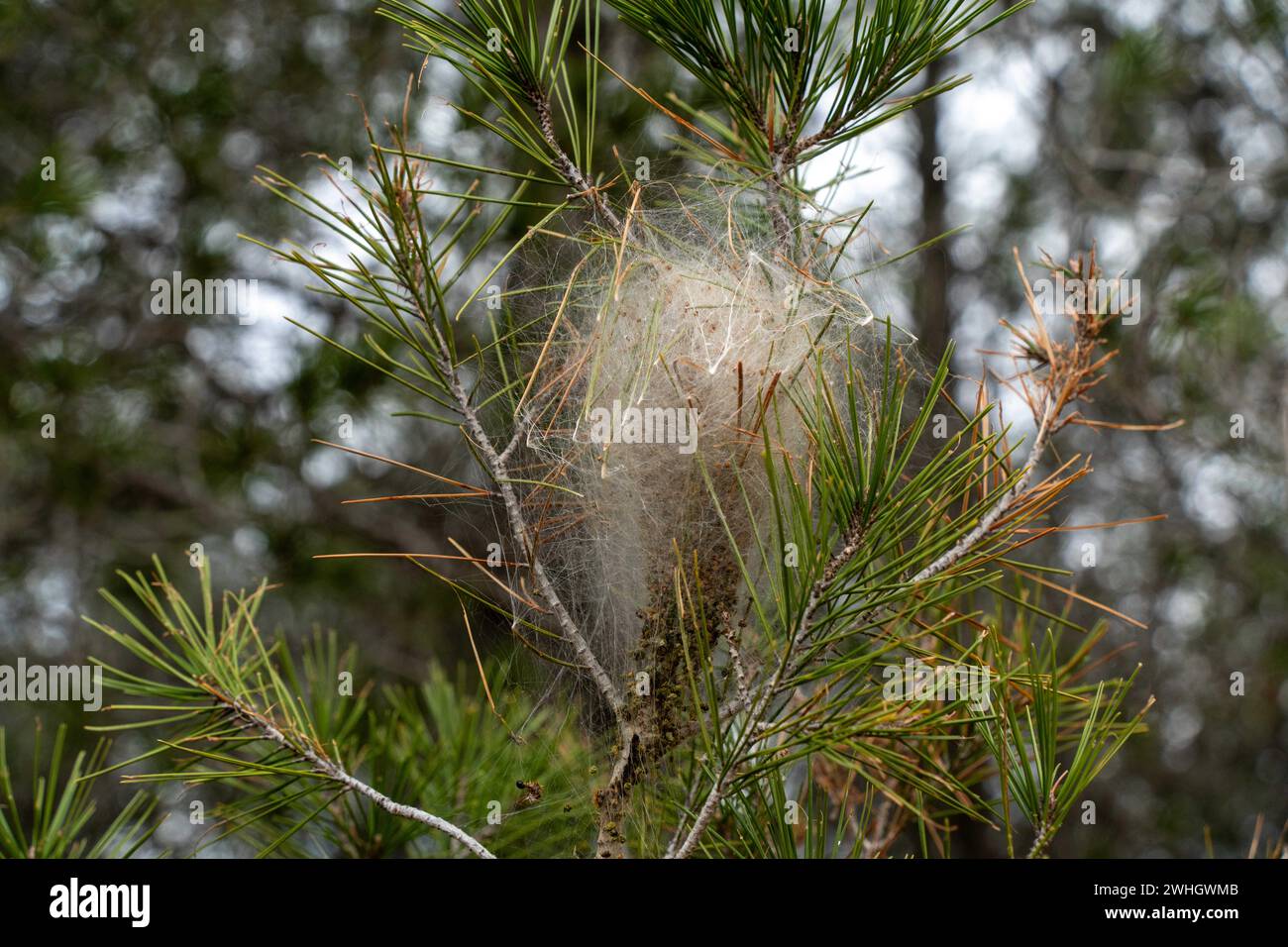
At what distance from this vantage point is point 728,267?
1.03 m

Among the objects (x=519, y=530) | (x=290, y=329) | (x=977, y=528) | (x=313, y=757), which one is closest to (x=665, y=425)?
(x=519, y=530)

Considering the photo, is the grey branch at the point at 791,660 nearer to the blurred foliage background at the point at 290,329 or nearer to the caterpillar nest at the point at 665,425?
the caterpillar nest at the point at 665,425

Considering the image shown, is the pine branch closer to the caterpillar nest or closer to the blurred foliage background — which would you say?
the caterpillar nest

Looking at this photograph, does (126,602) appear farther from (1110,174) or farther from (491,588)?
(1110,174)

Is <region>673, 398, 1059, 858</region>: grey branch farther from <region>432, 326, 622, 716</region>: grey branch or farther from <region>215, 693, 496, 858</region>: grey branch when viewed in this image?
<region>215, 693, 496, 858</region>: grey branch

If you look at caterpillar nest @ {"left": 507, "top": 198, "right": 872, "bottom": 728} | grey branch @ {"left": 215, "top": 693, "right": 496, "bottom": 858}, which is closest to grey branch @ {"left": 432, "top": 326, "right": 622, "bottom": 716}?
caterpillar nest @ {"left": 507, "top": 198, "right": 872, "bottom": 728}

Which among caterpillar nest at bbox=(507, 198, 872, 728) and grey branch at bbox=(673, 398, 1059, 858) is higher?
caterpillar nest at bbox=(507, 198, 872, 728)

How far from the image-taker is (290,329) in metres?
3.23

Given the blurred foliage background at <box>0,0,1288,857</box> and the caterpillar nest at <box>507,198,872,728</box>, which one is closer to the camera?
the caterpillar nest at <box>507,198,872,728</box>

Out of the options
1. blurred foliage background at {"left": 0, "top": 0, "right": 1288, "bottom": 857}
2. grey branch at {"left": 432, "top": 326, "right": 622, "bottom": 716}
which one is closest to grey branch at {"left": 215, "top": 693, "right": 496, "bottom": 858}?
grey branch at {"left": 432, "top": 326, "right": 622, "bottom": 716}

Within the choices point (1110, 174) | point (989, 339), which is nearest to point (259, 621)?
point (989, 339)

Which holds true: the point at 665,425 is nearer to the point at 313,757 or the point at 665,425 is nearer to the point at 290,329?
the point at 313,757

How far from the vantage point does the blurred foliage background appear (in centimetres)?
259
